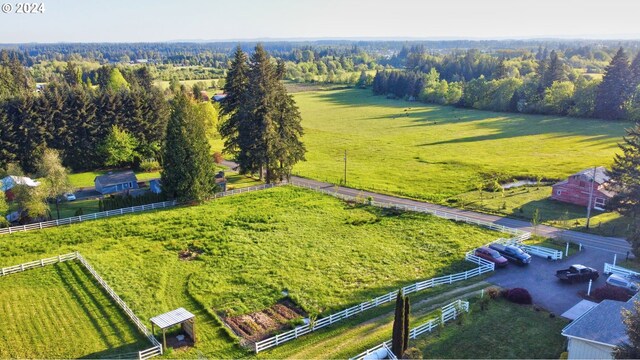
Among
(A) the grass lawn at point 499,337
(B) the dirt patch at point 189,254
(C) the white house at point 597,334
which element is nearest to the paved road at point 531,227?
(A) the grass lawn at point 499,337

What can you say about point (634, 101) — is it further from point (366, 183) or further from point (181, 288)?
point (181, 288)

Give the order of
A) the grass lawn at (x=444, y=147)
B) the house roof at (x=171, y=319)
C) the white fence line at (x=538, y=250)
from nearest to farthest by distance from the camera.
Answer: the house roof at (x=171, y=319), the white fence line at (x=538, y=250), the grass lawn at (x=444, y=147)

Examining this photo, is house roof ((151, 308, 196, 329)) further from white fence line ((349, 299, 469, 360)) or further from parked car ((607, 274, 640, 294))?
parked car ((607, 274, 640, 294))

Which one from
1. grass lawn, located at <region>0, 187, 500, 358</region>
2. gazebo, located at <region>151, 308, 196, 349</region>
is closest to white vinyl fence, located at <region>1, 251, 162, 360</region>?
gazebo, located at <region>151, 308, 196, 349</region>

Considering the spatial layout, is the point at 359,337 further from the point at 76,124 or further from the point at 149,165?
the point at 76,124

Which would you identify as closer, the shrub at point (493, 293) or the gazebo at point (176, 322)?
the gazebo at point (176, 322)

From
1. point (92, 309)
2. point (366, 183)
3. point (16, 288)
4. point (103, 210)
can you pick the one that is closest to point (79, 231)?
point (103, 210)

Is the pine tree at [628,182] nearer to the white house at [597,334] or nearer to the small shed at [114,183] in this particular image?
the white house at [597,334]
